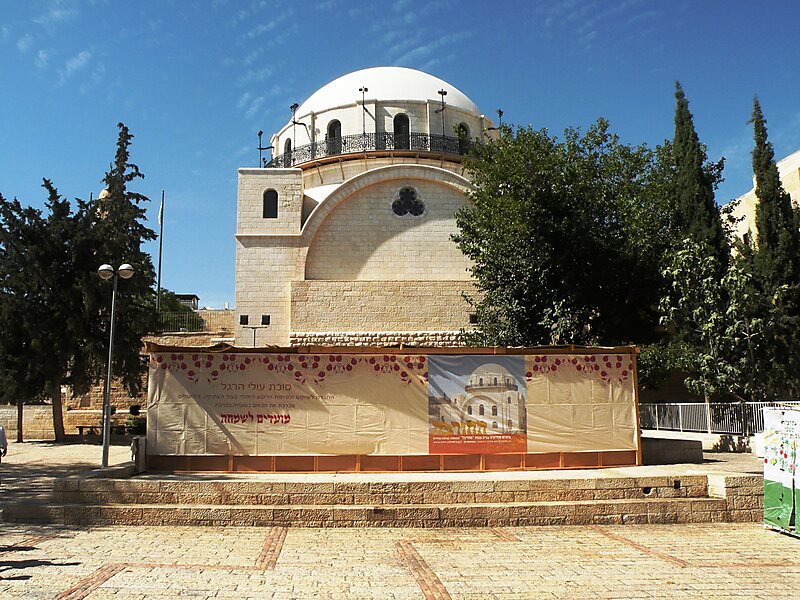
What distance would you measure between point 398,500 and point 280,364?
244 cm

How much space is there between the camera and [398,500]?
25.2 feet

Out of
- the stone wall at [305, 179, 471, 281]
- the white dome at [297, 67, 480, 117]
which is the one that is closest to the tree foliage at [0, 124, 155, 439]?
the stone wall at [305, 179, 471, 281]

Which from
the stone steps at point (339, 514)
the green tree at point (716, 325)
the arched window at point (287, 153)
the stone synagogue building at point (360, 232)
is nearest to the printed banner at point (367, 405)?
the stone steps at point (339, 514)

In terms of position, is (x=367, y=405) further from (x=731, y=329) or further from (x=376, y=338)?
(x=376, y=338)

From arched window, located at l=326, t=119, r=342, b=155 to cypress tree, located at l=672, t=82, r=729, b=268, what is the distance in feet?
39.1

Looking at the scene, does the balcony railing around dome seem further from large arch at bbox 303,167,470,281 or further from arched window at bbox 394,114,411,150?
large arch at bbox 303,167,470,281

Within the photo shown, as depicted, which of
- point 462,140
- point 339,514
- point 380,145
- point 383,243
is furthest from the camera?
point 462,140

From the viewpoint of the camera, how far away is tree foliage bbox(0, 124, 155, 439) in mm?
16422

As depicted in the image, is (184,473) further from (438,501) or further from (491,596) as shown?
(491,596)

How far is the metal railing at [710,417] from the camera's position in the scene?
13297 mm

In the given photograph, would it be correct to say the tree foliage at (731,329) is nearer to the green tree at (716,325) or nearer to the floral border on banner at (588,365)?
the green tree at (716,325)

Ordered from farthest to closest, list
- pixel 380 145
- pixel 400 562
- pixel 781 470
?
pixel 380 145
pixel 781 470
pixel 400 562

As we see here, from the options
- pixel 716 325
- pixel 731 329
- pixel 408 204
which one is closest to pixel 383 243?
pixel 408 204

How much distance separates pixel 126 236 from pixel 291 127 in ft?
38.4
